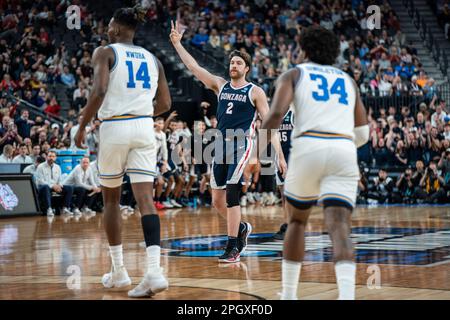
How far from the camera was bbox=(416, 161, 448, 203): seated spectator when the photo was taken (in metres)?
18.7

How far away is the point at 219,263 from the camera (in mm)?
7504

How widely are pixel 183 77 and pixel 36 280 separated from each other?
53.9 ft

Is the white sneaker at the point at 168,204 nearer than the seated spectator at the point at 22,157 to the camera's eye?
No

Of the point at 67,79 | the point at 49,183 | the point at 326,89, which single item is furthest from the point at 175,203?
the point at 326,89

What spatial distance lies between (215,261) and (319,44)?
3275 millimetres

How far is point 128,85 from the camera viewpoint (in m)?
5.84

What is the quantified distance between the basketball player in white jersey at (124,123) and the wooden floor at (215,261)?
1.55ft

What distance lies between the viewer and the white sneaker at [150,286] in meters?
5.49

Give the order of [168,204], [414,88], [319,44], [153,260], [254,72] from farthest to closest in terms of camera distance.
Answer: [254,72] < [414,88] < [168,204] < [153,260] < [319,44]

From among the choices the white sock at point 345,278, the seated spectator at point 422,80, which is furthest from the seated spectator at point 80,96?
the white sock at point 345,278

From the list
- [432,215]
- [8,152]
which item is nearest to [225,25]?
[8,152]

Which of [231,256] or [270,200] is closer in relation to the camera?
[231,256]

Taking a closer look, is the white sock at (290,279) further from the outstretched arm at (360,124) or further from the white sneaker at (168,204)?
the white sneaker at (168,204)

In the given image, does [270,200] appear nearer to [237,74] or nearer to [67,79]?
[67,79]
